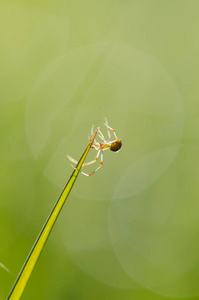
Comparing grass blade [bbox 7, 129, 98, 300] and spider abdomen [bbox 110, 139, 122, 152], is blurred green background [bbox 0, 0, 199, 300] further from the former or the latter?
grass blade [bbox 7, 129, 98, 300]

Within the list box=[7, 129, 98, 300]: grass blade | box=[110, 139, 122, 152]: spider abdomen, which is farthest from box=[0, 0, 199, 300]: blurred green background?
box=[7, 129, 98, 300]: grass blade

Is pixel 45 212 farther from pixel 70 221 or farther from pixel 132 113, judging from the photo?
pixel 132 113

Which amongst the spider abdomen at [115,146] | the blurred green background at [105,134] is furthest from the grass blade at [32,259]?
the blurred green background at [105,134]

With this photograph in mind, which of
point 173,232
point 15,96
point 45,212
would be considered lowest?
point 173,232

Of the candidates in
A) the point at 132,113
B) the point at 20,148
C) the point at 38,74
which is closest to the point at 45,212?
the point at 20,148

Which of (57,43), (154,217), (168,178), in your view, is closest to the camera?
(154,217)

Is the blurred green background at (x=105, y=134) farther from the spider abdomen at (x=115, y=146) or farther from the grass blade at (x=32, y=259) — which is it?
the grass blade at (x=32, y=259)

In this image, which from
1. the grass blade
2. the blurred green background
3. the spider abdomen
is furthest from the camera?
the blurred green background

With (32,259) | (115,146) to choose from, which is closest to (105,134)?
(115,146)
